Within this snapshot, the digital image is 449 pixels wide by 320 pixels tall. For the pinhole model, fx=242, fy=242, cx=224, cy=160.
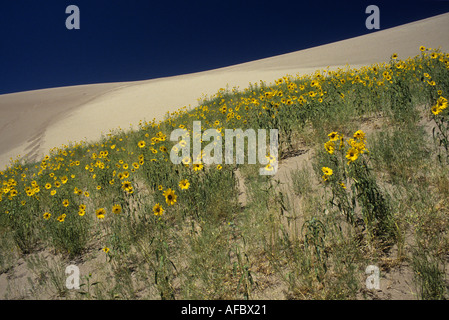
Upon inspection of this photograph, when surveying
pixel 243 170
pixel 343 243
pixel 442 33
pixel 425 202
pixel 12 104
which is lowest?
pixel 343 243

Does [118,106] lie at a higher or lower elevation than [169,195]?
higher

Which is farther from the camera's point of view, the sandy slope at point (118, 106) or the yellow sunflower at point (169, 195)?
the sandy slope at point (118, 106)

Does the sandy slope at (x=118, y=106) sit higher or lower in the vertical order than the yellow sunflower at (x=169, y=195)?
higher

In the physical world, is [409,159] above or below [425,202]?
above

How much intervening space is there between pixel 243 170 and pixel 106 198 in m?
2.68

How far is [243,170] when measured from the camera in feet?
13.9

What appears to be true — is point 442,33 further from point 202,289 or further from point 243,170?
point 202,289

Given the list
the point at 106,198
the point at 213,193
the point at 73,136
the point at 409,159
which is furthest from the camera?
the point at 73,136

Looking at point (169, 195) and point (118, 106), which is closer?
point (169, 195)

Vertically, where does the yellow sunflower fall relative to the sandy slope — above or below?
below

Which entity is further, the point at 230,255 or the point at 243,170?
the point at 243,170

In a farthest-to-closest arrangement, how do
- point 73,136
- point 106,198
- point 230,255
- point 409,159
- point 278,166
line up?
point 73,136, point 106,198, point 278,166, point 409,159, point 230,255

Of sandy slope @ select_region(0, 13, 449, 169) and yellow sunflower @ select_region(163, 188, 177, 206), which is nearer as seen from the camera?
yellow sunflower @ select_region(163, 188, 177, 206)
